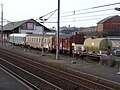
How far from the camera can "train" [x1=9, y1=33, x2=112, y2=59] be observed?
31.9 m

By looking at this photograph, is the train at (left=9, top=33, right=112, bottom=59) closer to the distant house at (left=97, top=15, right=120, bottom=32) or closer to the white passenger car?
the white passenger car

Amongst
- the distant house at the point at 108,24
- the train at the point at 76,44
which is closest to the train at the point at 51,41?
the train at the point at 76,44

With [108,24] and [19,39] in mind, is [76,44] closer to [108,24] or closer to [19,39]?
[19,39]

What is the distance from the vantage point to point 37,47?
5403 centimetres

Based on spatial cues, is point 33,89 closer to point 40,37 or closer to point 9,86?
point 9,86

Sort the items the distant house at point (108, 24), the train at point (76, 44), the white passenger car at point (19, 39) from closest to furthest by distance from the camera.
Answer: the train at point (76, 44) → the white passenger car at point (19, 39) → the distant house at point (108, 24)

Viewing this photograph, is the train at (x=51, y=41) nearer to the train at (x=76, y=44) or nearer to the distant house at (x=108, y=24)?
the train at (x=76, y=44)

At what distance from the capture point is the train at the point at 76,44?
31.9m

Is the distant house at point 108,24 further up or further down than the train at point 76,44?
further up

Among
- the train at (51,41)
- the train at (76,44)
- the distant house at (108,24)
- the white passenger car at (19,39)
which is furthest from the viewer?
the distant house at (108,24)

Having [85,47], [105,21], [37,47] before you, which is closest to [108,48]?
[85,47]

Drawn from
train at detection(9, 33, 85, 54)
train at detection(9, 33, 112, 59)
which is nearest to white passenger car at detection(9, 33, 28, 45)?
train at detection(9, 33, 85, 54)

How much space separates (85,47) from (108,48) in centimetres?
347

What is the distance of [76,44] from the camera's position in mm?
39250
